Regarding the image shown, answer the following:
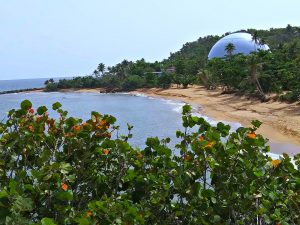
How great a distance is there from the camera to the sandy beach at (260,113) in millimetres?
30028

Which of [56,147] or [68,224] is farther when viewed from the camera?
[56,147]

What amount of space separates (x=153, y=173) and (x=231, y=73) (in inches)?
2202

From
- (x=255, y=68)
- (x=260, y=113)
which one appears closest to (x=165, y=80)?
(x=255, y=68)

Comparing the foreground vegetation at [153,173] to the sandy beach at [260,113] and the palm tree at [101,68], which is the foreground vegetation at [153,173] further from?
the palm tree at [101,68]

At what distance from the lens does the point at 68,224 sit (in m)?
3.30

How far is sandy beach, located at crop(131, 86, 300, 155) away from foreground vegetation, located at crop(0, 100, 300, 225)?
21.4m

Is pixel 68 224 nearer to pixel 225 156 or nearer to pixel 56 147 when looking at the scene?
pixel 56 147

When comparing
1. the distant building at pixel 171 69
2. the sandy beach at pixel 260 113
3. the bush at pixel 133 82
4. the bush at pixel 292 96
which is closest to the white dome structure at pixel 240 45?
the distant building at pixel 171 69

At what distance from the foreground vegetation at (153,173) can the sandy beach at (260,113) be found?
21.4 meters

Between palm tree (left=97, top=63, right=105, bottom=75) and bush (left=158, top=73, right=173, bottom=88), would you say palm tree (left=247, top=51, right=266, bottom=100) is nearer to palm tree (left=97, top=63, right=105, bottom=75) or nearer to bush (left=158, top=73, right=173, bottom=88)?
bush (left=158, top=73, right=173, bottom=88)

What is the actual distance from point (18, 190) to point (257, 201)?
6.93 ft

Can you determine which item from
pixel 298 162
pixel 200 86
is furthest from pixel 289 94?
pixel 298 162

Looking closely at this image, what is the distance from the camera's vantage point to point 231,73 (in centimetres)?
5872

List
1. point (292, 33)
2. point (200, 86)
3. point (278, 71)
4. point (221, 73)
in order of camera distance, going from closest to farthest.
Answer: point (278, 71)
point (221, 73)
point (200, 86)
point (292, 33)
